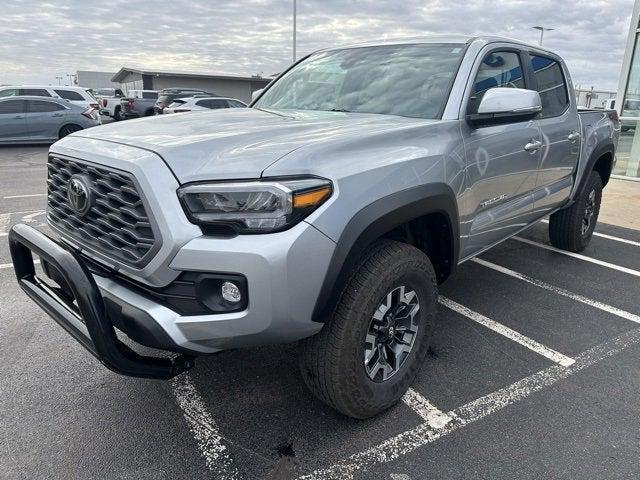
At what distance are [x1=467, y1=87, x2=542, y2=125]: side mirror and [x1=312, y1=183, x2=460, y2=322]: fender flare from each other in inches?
21.5

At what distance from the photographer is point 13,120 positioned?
13.7 m

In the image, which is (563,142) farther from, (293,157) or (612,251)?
(293,157)

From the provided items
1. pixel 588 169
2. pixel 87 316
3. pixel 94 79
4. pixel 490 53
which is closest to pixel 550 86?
pixel 588 169

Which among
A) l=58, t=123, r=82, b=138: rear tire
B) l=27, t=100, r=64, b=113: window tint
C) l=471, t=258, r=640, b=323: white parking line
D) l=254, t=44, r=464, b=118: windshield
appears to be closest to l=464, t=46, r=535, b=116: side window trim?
l=254, t=44, r=464, b=118: windshield

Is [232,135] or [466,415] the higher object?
[232,135]

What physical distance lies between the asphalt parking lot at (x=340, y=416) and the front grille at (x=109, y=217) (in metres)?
0.91

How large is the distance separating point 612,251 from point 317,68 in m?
3.92

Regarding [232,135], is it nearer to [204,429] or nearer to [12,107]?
[204,429]

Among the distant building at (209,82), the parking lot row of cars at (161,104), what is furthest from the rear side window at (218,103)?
the distant building at (209,82)

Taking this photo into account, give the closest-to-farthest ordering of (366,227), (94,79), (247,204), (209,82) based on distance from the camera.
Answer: (247,204) < (366,227) < (209,82) < (94,79)

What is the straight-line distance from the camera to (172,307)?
196cm

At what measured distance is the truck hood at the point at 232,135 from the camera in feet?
6.46

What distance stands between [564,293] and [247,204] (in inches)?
132

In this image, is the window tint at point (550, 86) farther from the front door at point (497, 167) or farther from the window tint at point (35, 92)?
the window tint at point (35, 92)
